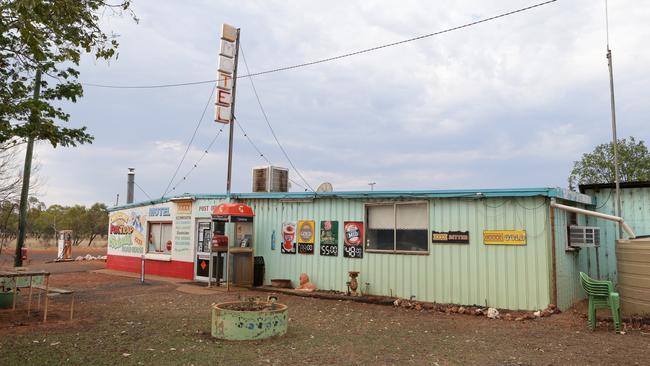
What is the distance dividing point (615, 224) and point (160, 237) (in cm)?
1591

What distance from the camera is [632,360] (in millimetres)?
6754

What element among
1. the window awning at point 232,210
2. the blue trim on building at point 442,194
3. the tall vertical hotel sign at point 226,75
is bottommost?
the window awning at point 232,210

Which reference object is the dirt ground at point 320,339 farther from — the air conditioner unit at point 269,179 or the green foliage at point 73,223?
the green foliage at point 73,223

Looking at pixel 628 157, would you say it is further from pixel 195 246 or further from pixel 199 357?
pixel 199 357

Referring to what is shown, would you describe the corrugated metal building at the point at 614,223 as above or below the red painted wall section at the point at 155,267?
above

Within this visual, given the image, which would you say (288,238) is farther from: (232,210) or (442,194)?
(442,194)

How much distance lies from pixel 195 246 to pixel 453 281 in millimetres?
9484

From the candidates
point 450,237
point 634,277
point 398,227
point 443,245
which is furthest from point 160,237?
point 634,277

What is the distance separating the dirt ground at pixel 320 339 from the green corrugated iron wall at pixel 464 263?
0.92m

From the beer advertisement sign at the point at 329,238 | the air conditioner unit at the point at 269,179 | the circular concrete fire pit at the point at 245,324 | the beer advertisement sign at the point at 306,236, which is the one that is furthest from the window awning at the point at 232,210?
the circular concrete fire pit at the point at 245,324

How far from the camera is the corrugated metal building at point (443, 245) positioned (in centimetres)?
1074

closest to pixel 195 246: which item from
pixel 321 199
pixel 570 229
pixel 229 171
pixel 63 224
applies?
pixel 229 171

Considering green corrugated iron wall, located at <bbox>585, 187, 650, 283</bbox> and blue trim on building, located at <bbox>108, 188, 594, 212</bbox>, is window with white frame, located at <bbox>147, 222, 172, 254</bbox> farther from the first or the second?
green corrugated iron wall, located at <bbox>585, 187, 650, 283</bbox>

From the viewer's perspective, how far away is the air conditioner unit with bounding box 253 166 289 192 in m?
16.6
